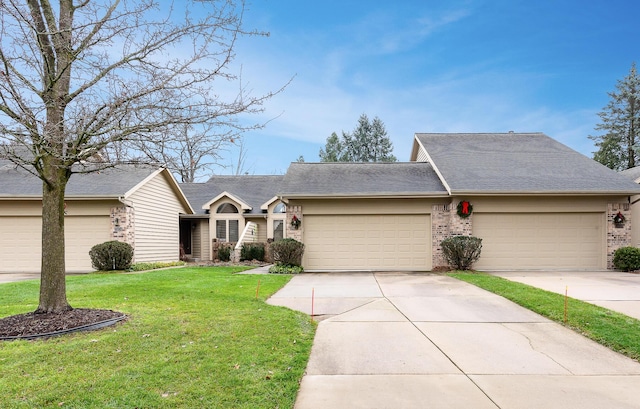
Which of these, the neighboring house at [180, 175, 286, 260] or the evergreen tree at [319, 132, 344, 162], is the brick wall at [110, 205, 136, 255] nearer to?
the neighboring house at [180, 175, 286, 260]

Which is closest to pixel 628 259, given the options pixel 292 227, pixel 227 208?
pixel 292 227

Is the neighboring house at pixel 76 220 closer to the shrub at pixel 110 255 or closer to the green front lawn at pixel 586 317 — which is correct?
the shrub at pixel 110 255

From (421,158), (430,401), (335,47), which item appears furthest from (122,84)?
(421,158)

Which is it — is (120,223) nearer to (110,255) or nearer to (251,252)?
(110,255)

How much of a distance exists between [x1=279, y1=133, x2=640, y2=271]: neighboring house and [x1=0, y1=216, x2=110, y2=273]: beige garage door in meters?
7.46

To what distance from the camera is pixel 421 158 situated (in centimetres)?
1764

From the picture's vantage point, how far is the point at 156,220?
15.9 m

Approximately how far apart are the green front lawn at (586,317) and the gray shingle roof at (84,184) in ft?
39.3

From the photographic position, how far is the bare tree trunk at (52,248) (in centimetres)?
536

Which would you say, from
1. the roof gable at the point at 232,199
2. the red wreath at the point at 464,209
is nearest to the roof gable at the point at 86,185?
the roof gable at the point at 232,199

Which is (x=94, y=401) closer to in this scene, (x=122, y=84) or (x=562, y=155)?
(x=122, y=84)

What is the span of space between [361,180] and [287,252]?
Answer: 162 inches

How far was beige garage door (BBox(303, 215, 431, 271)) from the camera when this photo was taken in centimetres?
1308

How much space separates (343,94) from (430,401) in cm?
1908
